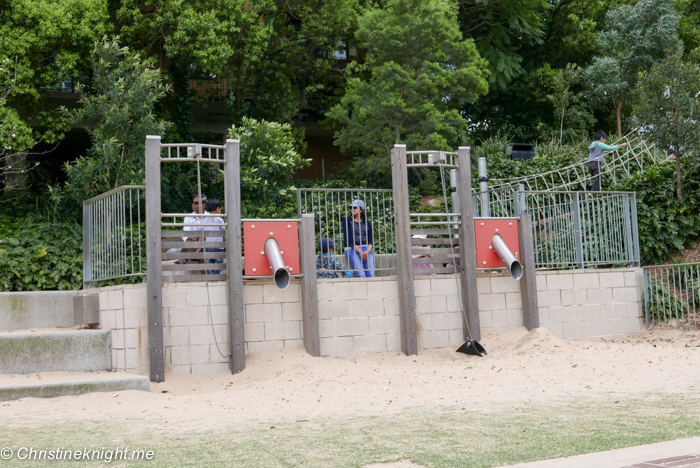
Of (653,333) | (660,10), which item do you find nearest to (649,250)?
(653,333)

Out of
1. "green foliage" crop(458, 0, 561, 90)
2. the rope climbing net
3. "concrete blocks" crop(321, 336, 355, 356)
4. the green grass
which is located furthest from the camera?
"green foliage" crop(458, 0, 561, 90)

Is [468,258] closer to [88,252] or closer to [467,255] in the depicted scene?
[467,255]

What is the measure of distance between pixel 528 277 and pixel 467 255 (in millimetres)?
1055

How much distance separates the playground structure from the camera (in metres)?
8.32

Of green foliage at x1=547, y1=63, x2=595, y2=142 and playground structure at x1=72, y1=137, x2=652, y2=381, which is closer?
playground structure at x1=72, y1=137, x2=652, y2=381

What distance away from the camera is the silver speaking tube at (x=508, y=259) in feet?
31.8

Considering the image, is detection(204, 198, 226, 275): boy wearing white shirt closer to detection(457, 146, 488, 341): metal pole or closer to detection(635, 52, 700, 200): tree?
detection(457, 146, 488, 341): metal pole

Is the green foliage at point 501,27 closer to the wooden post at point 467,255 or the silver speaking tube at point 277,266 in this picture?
the wooden post at point 467,255

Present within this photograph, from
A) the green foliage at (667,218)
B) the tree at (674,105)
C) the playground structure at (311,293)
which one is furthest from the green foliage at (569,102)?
the playground structure at (311,293)

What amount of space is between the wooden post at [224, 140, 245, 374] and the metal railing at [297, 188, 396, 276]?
3.87 feet

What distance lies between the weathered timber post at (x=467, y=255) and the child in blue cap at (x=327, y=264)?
67.6 inches

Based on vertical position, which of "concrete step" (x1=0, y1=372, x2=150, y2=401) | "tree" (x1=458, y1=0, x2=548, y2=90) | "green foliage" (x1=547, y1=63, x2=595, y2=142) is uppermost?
"tree" (x1=458, y1=0, x2=548, y2=90)

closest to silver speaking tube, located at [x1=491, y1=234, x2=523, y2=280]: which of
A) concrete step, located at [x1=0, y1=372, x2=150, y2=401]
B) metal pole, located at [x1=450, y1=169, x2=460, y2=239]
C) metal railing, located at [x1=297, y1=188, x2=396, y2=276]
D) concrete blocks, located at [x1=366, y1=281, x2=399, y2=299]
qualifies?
metal pole, located at [x1=450, y1=169, x2=460, y2=239]

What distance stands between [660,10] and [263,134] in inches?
520
